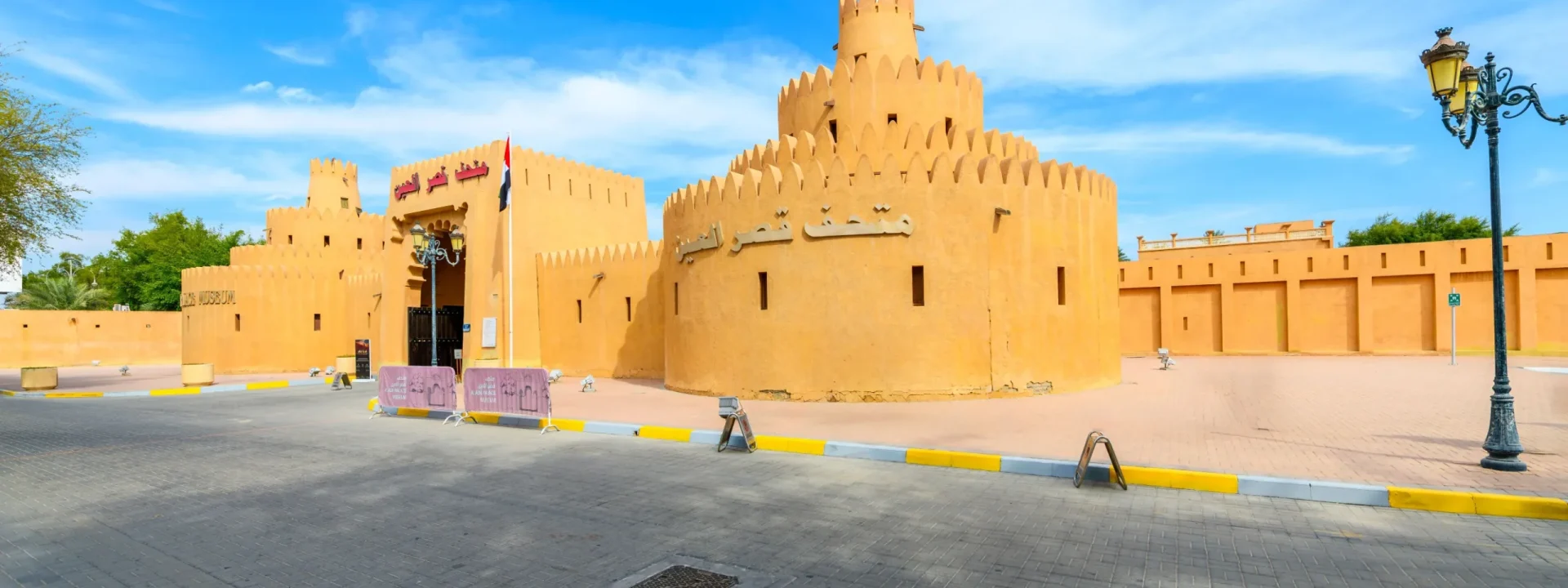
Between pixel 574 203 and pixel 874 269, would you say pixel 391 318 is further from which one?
pixel 874 269

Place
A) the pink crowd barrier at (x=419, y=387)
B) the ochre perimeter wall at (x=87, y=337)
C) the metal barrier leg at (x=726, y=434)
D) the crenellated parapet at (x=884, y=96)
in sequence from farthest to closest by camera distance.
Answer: the ochre perimeter wall at (x=87, y=337), the crenellated parapet at (x=884, y=96), the pink crowd barrier at (x=419, y=387), the metal barrier leg at (x=726, y=434)

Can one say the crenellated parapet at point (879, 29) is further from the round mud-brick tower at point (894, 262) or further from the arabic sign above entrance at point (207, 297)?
the arabic sign above entrance at point (207, 297)

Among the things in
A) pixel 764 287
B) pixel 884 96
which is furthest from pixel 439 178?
pixel 884 96

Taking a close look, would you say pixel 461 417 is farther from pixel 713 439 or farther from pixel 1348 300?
pixel 1348 300

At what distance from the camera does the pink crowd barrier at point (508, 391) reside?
479 inches

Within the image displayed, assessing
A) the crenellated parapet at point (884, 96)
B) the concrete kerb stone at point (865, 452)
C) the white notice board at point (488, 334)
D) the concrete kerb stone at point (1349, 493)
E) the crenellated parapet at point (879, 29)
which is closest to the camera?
the concrete kerb stone at point (1349, 493)

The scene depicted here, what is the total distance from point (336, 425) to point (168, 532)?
7.57 metres

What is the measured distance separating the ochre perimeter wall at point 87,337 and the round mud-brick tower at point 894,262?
1554 inches

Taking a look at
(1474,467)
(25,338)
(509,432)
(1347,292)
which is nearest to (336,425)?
(509,432)

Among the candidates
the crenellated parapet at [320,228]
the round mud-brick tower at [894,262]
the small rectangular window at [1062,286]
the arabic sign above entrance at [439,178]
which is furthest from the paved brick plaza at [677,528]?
the crenellated parapet at [320,228]

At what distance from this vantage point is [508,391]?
1260 cm

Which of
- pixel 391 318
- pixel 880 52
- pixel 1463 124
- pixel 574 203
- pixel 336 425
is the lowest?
pixel 336 425

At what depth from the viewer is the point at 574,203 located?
86.2 feet

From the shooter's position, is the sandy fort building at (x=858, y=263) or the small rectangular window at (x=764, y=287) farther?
the small rectangular window at (x=764, y=287)
